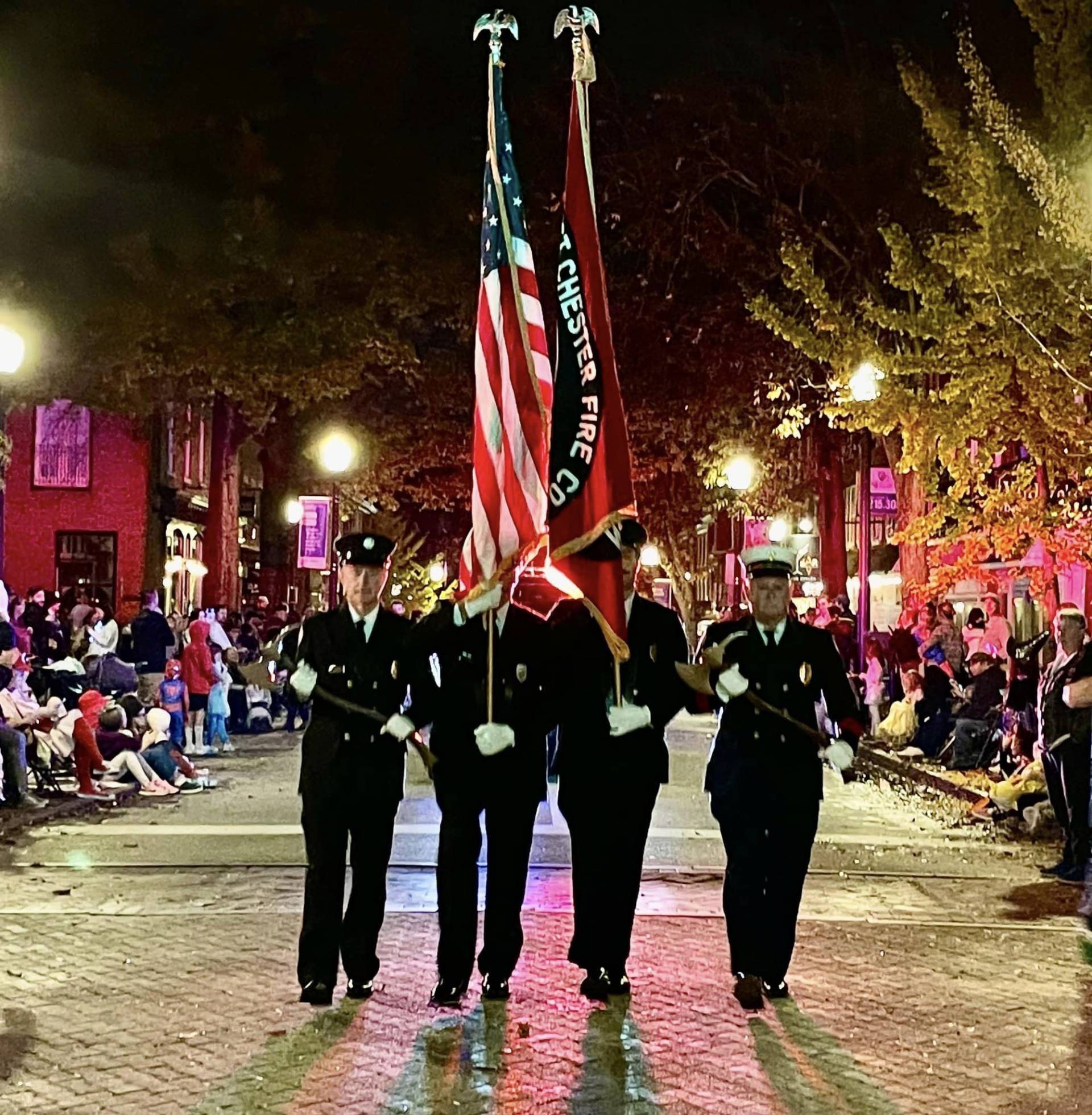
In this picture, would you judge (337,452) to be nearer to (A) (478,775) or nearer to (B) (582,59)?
(B) (582,59)

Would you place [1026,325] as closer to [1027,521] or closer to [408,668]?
[1027,521]

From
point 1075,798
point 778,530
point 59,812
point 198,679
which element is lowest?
point 59,812

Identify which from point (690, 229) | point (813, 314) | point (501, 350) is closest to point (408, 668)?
point (501, 350)

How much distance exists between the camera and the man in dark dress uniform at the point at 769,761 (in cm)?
690

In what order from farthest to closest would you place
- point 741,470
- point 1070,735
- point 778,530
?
point 778,530 < point 741,470 < point 1070,735

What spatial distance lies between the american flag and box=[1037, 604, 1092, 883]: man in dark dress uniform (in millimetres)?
5021

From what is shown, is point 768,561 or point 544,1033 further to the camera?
point 768,561

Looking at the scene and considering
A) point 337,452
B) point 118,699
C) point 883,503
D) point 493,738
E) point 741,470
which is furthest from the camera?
point 883,503

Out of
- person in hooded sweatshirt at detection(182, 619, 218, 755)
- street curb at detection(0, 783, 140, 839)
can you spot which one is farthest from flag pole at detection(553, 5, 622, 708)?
person in hooded sweatshirt at detection(182, 619, 218, 755)

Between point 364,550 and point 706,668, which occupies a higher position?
point 364,550

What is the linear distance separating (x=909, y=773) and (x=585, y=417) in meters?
12.1

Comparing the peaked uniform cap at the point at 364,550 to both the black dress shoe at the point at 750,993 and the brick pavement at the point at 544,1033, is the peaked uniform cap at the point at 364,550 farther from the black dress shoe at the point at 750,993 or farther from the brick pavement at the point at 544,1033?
the black dress shoe at the point at 750,993

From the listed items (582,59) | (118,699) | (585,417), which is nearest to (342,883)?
(585,417)

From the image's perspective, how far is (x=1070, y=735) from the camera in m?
10.6
